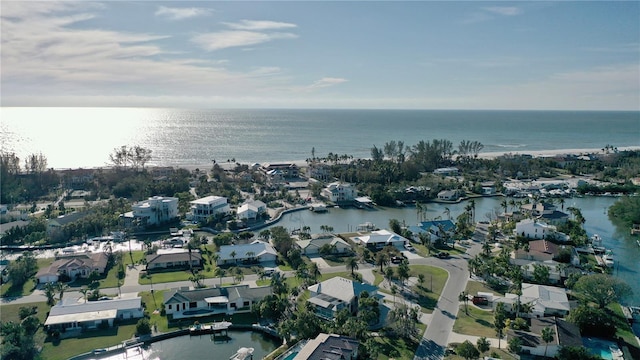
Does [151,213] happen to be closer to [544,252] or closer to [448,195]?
[544,252]

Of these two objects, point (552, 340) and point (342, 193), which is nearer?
point (552, 340)

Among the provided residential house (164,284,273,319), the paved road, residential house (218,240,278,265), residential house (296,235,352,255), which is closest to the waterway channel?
residential house (296,235,352,255)

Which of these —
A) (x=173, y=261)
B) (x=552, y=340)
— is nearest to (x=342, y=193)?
(x=173, y=261)

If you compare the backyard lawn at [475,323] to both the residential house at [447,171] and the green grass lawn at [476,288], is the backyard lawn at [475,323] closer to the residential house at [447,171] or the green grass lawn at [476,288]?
the green grass lawn at [476,288]

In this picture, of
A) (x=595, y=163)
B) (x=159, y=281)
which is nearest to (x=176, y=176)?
(x=159, y=281)

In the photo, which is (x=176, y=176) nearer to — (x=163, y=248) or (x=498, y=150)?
(x=163, y=248)
